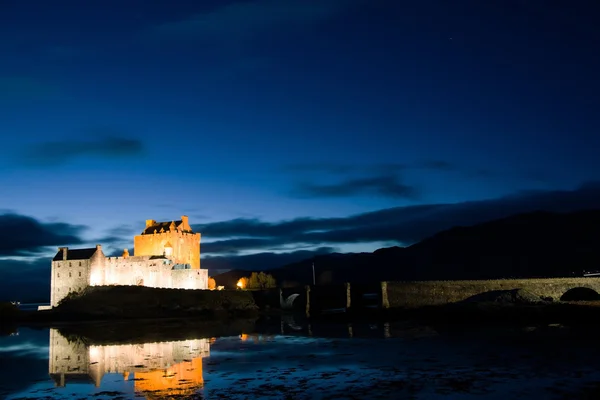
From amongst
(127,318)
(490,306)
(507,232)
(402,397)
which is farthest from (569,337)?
(507,232)

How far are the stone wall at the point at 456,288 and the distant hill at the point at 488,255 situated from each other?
67.2 m

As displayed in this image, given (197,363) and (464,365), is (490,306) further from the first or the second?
(197,363)

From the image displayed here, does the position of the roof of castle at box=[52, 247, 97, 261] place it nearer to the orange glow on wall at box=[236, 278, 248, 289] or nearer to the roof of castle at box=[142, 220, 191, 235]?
the roof of castle at box=[142, 220, 191, 235]

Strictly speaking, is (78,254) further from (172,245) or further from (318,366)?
(318,366)

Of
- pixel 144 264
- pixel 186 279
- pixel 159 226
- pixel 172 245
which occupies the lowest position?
pixel 186 279

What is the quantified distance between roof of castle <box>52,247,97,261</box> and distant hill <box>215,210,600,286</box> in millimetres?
78178

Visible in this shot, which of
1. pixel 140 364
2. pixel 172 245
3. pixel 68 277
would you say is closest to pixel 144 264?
Result: pixel 172 245

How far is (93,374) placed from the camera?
2502cm

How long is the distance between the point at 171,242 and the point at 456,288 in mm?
35257

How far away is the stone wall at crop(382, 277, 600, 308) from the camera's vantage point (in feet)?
179

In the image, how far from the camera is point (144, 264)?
66.4 m

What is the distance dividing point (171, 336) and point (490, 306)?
29293 mm

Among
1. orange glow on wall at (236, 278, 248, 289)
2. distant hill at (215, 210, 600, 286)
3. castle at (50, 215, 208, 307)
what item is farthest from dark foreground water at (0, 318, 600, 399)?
distant hill at (215, 210, 600, 286)

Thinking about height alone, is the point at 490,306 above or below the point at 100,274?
below
